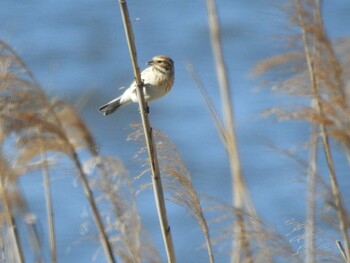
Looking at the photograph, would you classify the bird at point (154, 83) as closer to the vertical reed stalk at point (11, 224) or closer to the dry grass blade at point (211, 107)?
the dry grass blade at point (211, 107)

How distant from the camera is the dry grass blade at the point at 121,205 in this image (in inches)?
128

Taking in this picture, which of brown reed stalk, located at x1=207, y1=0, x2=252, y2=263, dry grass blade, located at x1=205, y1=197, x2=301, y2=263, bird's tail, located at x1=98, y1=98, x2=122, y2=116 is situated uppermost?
bird's tail, located at x1=98, y1=98, x2=122, y2=116

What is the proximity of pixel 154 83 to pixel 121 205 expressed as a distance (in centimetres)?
101

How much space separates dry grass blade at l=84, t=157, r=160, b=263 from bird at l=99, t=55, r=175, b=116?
86 centimetres

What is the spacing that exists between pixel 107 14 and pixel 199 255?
10.6m

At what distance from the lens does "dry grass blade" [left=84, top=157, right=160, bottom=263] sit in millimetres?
3242

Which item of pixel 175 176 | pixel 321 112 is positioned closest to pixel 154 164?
pixel 175 176

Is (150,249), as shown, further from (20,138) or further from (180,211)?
(180,211)

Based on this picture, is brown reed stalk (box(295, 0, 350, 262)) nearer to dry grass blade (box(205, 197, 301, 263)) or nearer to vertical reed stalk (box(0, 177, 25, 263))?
dry grass blade (box(205, 197, 301, 263))

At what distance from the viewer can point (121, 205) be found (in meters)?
3.29

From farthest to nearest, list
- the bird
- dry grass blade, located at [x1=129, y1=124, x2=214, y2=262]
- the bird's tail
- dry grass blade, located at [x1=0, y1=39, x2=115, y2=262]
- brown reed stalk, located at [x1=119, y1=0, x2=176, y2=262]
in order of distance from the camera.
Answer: the bird's tail
the bird
dry grass blade, located at [x1=0, y1=39, x2=115, y2=262]
dry grass blade, located at [x1=129, y1=124, x2=214, y2=262]
brown reed stalk, located at [x1=119, y1=0, x2=176, y2=262]

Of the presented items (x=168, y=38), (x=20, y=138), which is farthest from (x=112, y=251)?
(x=168, y=38)

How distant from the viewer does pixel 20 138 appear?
324 cm

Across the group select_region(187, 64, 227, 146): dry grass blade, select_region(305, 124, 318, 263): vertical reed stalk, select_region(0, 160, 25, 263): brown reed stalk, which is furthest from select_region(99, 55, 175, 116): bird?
select_region(0, 160, 25, 263): brown reed stalk
